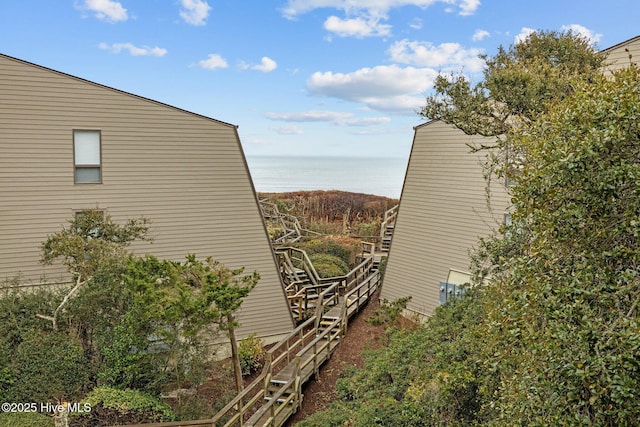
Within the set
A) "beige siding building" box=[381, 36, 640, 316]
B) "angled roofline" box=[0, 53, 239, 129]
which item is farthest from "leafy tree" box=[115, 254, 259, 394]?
"beige siding building" box=[381, 36, 640, 316]

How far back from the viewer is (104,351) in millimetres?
9680

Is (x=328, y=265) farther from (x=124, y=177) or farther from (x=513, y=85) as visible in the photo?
(x=513, y=85)

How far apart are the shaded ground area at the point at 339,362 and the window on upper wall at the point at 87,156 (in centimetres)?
784

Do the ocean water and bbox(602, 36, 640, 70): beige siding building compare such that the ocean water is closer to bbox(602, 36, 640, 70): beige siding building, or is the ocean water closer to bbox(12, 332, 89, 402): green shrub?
bbox(12, 332, 89, 402): green shrub

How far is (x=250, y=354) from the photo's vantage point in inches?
543

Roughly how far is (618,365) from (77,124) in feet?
43.0

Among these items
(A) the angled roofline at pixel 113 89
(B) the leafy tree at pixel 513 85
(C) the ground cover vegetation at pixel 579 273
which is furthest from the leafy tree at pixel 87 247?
(C) the ground cover vegetation at pixel 579 273

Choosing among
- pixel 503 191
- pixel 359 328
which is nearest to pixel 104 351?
pixel 359 328

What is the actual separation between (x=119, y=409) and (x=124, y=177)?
6586mm

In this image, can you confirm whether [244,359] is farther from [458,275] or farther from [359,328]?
[458,275]

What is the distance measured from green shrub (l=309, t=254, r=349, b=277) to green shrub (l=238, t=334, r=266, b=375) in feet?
17.3

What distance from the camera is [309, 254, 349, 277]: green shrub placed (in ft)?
63.1

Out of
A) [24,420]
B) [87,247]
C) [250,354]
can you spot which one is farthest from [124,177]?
[24,420]

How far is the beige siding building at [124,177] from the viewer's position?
12.3m
